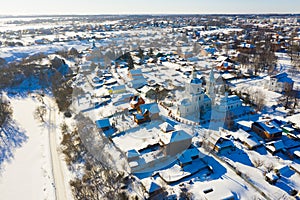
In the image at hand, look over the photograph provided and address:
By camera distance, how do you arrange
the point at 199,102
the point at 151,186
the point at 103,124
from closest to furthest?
the point at 151,186, the point at 103,124, the point at 199,102

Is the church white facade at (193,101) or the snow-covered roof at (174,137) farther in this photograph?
the church white facade at (193,101)

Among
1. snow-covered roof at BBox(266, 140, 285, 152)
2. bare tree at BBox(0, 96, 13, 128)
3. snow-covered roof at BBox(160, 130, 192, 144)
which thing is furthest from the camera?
bare tree at BBox(0, 96, 13, 128)

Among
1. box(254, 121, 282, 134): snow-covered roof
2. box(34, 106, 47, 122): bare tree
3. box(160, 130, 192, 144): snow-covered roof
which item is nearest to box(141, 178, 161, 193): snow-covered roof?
box(160, 130, 192, 144): snow-covered roof

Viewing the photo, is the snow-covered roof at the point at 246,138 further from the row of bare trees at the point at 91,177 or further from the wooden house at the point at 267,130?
the row of bare trees at the point at 91,177

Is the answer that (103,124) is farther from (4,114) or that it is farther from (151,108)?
(4,114)

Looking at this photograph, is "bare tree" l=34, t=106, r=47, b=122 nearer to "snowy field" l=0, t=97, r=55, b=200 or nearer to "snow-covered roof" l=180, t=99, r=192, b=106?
"snowy field" l=0, t=97, r=55, b=200

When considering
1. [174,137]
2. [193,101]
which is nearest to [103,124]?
[174,137]

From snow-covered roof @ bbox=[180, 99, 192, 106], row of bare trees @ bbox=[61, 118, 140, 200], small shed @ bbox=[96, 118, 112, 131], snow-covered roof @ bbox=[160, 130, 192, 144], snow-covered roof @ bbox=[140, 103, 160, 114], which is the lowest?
row of bare trees @ bbox=[61, 118, 140, 200]

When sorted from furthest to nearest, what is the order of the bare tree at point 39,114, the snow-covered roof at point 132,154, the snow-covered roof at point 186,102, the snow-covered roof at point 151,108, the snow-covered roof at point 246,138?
the bare tree at point 39,114 < the snow-covered roof at point 186,102 < the snow-covered roof at point 151,108 < the snow-covered roof at point 246,138 < the snow-covered roof at point 132,154

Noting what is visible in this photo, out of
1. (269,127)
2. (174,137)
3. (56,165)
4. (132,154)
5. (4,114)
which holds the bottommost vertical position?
(56,165)

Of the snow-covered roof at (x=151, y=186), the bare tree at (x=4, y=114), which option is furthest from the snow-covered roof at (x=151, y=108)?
the bare tree at (x=4, y=114)

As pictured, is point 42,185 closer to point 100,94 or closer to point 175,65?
point 100,94

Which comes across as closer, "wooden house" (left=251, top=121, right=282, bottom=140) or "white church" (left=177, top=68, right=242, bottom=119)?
"wooden house" (left=251, top=121, right=282, bottom=140)
